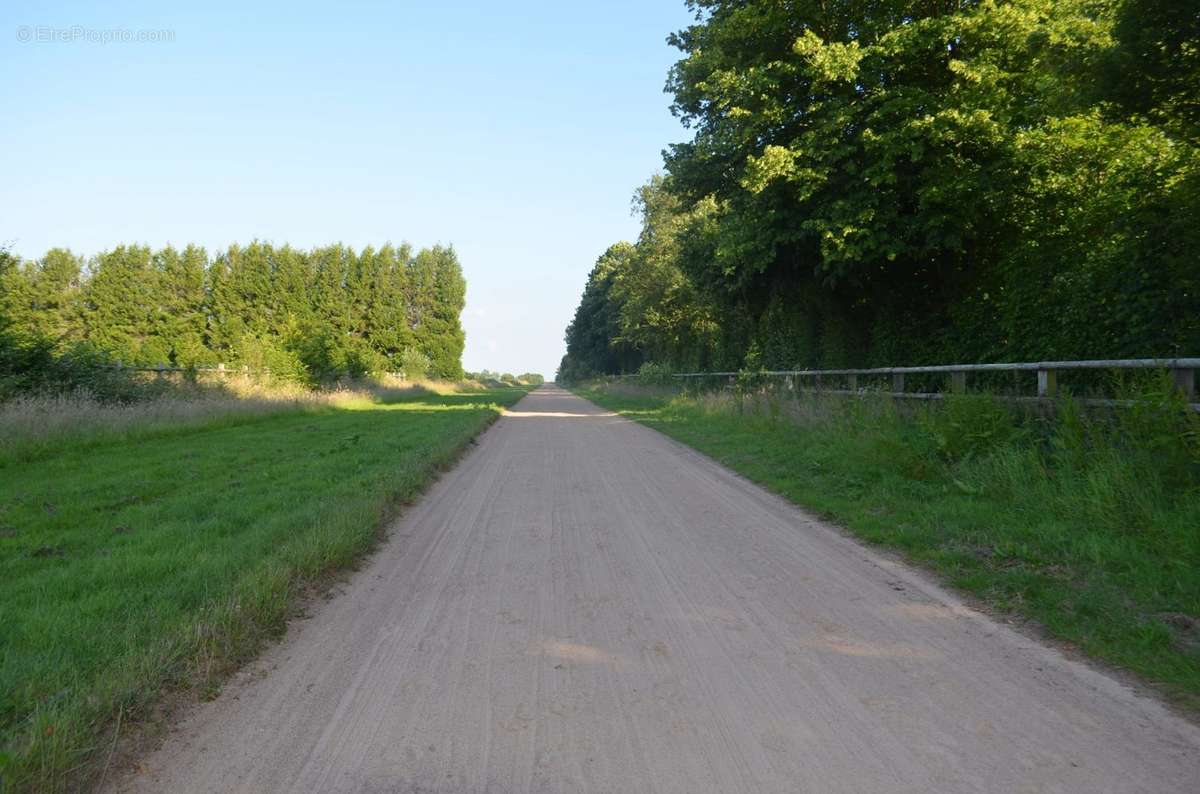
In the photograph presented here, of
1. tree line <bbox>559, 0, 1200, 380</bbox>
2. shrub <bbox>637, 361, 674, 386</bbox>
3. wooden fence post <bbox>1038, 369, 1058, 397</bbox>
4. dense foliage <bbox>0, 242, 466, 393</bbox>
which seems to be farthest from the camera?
dense foliage <bbox>0, 242, 466, 393</bbox>

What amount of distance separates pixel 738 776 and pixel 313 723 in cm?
197

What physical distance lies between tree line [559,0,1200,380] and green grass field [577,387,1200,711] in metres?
1.76

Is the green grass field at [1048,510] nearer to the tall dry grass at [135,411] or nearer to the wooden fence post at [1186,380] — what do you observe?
the wooden fence post at [1186,380]

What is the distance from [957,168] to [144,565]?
504 inches

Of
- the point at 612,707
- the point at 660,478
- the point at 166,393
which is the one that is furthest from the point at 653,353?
the point at 612,707

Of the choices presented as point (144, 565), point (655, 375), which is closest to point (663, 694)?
point (144, 565)

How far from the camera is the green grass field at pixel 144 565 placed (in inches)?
127

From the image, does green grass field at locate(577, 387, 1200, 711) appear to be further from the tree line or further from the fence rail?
the tree line

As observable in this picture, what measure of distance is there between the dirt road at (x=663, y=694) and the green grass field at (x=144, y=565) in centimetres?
29

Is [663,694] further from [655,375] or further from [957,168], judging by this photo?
[655,375]

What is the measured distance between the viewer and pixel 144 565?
18.2 ft

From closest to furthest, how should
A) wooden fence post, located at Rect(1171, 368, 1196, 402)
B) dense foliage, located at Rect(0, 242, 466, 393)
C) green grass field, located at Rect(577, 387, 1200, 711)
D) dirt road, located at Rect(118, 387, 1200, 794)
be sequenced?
dirt road, located at Rect(118, 387, 1200, 794) < green grass field, located at Rect(577, 387, 1200, 711) < wooden fence post, located at Rect(1171, 368, 1196, 402) < dense foliage, located at Rect(0, 242, 466, 393)

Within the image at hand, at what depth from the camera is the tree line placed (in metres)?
8.00

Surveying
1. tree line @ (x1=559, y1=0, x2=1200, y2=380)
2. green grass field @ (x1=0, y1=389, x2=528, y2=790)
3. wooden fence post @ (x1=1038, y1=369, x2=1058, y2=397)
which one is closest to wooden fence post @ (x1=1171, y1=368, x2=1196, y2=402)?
tree line @ (x1=559, y1=0, x2=1200, y2=380)
